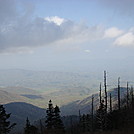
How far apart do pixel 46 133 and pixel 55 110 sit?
5.20 metres

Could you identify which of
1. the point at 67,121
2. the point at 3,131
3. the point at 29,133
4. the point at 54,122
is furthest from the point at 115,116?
the point at 67,121

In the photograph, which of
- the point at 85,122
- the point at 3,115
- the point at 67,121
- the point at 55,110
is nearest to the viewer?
the point at 3,115

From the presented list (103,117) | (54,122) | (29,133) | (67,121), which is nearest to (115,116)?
Result: (103,117)

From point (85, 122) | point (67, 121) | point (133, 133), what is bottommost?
point (67, 121)

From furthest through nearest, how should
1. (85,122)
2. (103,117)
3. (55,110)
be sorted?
(85,122) < (103,117) < (55,110)

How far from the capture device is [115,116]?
5431 centimetres

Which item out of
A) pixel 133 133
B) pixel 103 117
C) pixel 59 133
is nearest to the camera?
pixel 133 133

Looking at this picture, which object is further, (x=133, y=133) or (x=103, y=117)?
(x=103, y=117)

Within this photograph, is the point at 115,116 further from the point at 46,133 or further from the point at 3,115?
the point at 3,115

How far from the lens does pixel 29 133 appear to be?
4659 cm

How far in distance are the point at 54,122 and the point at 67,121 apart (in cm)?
15311

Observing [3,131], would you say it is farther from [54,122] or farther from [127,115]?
[127,115]

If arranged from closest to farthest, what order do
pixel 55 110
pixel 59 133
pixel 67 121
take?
pixel 59 133, pixel 55 110, pixel 67 121

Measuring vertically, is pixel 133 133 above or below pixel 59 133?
above
